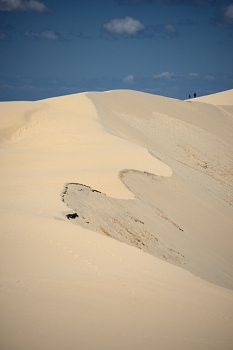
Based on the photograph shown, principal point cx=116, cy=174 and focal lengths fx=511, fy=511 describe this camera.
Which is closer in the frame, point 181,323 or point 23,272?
point 181,323

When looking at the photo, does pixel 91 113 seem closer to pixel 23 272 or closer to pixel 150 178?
pixel 150 178

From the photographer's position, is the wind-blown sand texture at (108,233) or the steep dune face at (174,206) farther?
the steep dune face at (174,206)

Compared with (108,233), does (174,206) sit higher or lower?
lower

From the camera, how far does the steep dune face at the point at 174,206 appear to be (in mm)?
13859

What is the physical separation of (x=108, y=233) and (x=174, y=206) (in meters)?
6.12

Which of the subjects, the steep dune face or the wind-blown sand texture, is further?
the steep dune face

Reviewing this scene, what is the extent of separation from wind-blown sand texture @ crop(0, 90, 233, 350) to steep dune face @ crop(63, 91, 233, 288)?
65 mm

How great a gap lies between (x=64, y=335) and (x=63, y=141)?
21.2 m

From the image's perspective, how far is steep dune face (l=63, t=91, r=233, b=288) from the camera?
1386 cm

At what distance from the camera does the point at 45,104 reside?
1411 inches

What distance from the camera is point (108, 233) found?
1284 cm

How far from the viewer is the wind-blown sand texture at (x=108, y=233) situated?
6.33m

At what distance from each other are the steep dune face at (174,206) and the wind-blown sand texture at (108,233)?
2.6 inches

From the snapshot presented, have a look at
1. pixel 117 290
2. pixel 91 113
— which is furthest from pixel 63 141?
pixel 117 290
